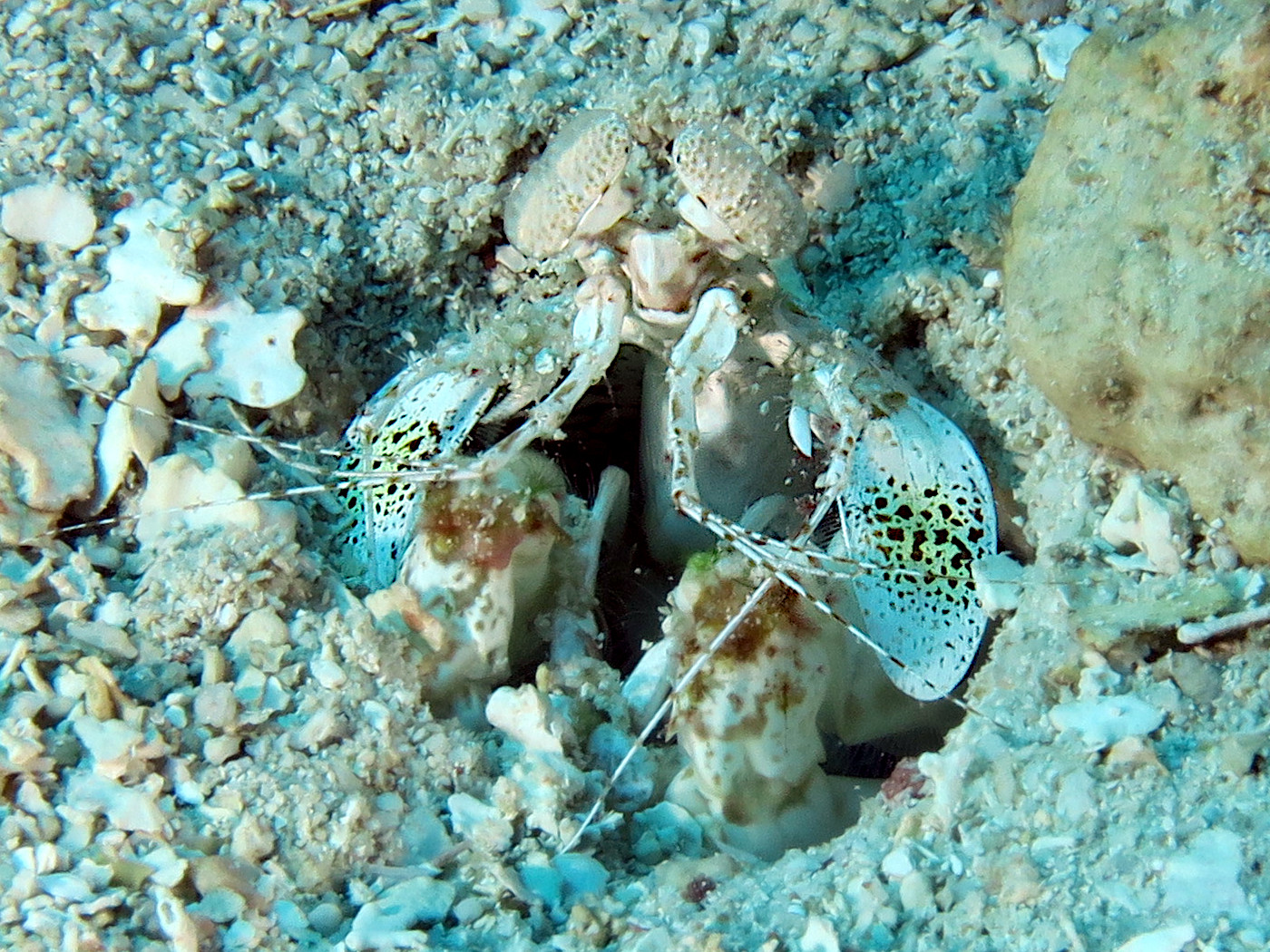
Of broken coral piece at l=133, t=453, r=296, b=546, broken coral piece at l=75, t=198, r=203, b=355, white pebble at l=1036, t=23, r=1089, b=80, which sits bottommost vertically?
broken coral piece at l=133, t=453, r=296, b=546

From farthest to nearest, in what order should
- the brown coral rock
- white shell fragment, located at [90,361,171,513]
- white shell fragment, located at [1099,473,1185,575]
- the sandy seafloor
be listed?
white shell fragment, located at [90,361,171,513]
white shell fragment, located at [1099,473,1185,575]
the brown coral rock
the sandy seafloor

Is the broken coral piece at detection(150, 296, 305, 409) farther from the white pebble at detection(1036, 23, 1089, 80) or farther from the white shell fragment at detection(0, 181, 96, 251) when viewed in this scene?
the white pebble at detection(1036, 23, 1089, 80)

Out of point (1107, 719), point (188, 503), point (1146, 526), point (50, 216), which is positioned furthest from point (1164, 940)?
point (50, 216)

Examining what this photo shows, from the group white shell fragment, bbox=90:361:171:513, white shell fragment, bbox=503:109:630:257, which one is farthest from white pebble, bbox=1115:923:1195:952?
white shell fragment, bbox=90:361:171:513

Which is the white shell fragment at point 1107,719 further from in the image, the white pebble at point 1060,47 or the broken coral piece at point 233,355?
the broken coral piece at point 233,355

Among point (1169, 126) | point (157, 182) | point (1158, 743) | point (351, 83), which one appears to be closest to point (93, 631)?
point (157, 182)

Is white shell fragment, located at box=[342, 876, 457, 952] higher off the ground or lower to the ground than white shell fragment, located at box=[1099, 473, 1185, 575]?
lower

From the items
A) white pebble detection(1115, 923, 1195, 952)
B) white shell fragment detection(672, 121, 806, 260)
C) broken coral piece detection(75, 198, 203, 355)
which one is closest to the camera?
white pebble detection(1115, 923, 1195, 952)

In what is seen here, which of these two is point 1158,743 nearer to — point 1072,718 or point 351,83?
point 1072,718
